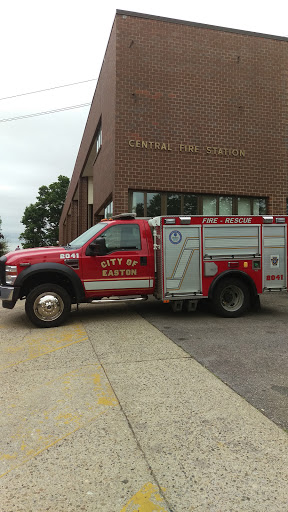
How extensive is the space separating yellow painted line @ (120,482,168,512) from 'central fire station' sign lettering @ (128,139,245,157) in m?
9.50

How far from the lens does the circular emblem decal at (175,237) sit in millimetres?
6918

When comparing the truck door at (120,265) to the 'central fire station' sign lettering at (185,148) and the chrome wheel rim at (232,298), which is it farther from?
the 'central fire station' sign lettering at (185,148)

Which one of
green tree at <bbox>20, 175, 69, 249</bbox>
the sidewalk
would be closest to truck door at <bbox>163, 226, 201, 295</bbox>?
the sidewalk

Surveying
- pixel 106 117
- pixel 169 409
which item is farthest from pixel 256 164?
pixel 169 409

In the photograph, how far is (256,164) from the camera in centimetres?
1159

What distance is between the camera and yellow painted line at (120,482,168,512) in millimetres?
2062

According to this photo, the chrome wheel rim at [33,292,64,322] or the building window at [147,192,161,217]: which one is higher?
the building window at [147,192,161,217]

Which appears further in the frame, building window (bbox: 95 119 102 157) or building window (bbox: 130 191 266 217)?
building window (bbox: 95 119 102 157)

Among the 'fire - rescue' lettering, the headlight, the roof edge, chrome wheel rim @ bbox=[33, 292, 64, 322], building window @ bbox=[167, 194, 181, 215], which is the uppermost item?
the roof edge

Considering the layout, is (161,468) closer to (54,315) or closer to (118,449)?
(118,449)

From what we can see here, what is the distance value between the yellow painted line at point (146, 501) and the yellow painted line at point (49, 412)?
860mm

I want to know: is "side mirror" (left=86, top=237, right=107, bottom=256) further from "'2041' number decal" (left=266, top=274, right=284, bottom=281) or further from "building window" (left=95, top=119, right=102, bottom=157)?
"building window" (left=95, top=119, right=102, bottom=157)

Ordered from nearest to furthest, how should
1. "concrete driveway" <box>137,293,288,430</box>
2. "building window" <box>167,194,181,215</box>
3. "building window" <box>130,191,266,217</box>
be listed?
"concrete driveway" <box>137,293,288,430</box>, "building window" <box>130,191,266,217</box>, "building window" <box>167,194,181,215</box>

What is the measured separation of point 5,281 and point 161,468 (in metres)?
5.09
